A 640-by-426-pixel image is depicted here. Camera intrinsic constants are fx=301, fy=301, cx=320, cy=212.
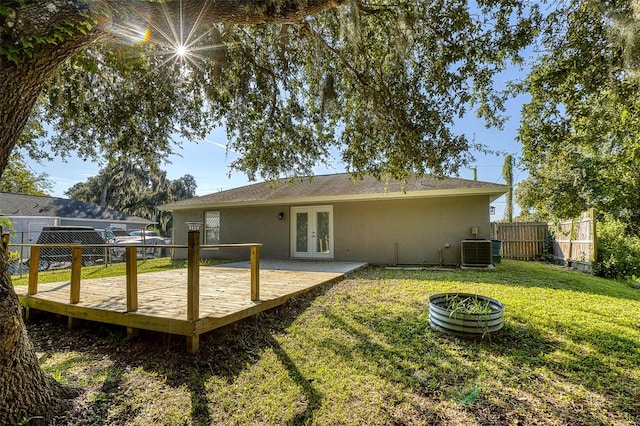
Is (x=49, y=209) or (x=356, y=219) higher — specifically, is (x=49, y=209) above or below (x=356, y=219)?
above

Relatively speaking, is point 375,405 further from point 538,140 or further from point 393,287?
point 538,140

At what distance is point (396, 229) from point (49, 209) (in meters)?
18.2

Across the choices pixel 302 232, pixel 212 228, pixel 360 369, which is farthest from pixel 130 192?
pixel 360 369

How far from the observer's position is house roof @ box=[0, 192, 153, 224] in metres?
14.7

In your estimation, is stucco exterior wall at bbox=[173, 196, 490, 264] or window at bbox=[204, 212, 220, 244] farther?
window at bbox=[204, 212, 220, 244]

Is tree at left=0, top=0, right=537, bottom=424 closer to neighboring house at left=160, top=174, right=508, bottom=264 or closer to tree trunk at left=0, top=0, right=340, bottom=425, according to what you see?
tree trunk at left=0, top=0, right=340, bottom=425

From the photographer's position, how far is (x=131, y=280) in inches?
137

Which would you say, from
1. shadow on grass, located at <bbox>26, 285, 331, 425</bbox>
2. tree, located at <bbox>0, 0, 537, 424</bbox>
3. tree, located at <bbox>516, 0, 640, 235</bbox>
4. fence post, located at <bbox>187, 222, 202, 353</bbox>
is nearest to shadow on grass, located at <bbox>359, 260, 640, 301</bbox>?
tree, located at <bbox>516, 0, 640, 235</bbox>

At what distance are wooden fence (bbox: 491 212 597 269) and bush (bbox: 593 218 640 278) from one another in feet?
1.21

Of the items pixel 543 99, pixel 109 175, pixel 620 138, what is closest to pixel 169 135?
pixel 543 99

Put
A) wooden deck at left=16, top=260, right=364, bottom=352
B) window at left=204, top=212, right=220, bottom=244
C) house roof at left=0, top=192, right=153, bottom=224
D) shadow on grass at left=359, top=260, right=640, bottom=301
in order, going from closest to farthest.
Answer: wooden deck at left=16, top=260, right=364, bottom=352 < shadow on grass at left=359, top=260, right=640, bottom=301 < window at left=204, top=212, right=220, bottom=244 < house roof at left=0, top=192, right=153, bottom=224

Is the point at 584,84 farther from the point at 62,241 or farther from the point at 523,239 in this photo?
the point at 62,241

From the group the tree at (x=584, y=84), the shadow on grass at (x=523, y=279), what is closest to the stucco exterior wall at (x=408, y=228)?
the shadow on grass at (x=523, y=279)

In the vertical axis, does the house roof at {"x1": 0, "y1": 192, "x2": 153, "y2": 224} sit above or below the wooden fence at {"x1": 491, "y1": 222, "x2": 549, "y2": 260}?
above
